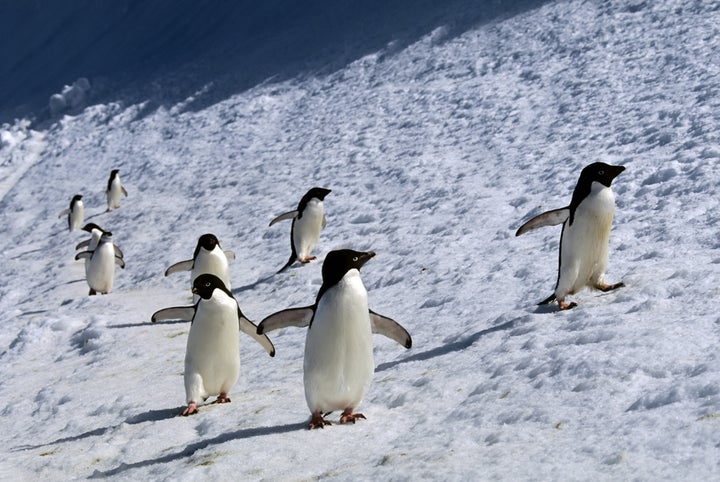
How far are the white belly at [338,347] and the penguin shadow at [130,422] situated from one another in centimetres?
122

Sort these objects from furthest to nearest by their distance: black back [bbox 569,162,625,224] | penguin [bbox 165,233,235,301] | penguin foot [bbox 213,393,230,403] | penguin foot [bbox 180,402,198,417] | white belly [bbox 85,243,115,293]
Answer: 1. white belly [bbox 85,243,115,293]
2. penguin [bbox 165,233,235,301]
3. black back [bbox 569,162,625,224]
4. penguin foot [bbox 213,393,230,403]
5. penguin foot [bbox 180,402,198,417]

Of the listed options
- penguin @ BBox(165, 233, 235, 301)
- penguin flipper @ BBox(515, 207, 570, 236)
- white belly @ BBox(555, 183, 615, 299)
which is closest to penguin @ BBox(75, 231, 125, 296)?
penguin @ BBox(165, 233, 235, 301)

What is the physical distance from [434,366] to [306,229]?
4.71 metres

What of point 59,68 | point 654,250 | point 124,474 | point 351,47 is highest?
point 59,68

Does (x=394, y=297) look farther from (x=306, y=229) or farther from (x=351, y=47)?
(x=351, y=47)

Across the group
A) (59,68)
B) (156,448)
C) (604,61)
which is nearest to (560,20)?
(604,61)

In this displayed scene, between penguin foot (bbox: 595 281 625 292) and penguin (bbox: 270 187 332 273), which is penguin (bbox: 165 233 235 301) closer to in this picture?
penguin (bbox: 270 187 332 273)

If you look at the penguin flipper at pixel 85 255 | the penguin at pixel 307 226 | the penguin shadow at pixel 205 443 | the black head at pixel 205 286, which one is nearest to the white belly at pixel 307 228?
the penguin at pixel 307 226

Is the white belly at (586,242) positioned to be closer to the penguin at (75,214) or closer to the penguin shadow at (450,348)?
the penguin shadow at (450,348)

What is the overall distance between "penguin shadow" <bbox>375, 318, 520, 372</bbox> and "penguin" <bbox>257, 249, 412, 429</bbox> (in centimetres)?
107

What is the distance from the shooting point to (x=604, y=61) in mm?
14875

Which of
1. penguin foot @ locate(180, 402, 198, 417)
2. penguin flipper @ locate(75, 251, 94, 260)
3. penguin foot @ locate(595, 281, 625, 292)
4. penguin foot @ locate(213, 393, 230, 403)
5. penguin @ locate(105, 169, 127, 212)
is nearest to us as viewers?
penguin foot @ locate(180, 402, 198, 417)

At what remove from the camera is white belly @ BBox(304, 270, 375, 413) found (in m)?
4.48

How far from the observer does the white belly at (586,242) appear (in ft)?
19.0
